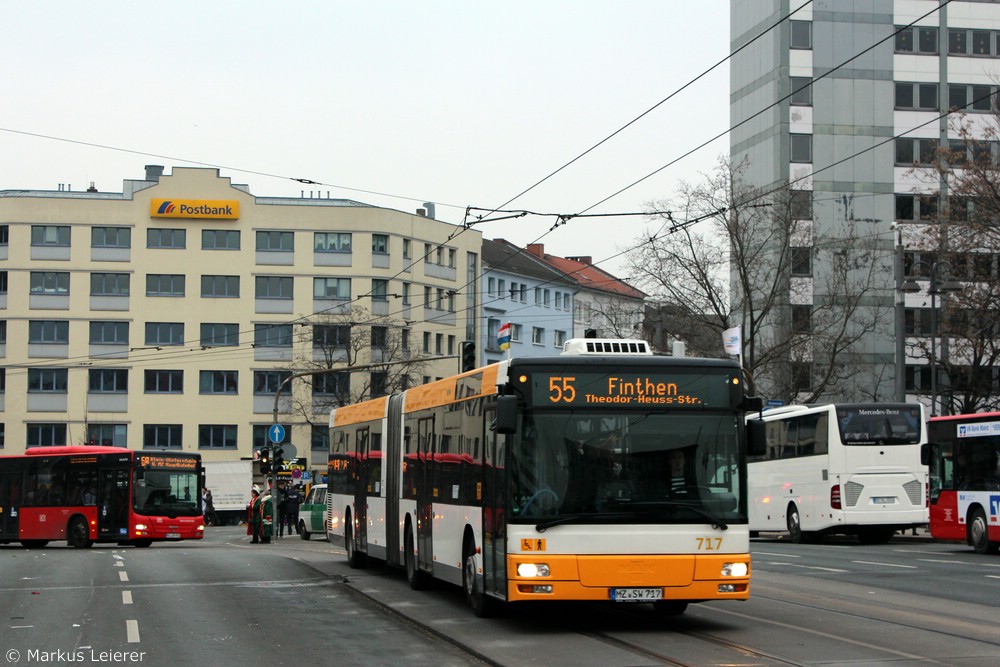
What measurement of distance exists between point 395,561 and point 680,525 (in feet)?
25.7

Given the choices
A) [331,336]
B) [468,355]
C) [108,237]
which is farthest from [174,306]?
[468,355]

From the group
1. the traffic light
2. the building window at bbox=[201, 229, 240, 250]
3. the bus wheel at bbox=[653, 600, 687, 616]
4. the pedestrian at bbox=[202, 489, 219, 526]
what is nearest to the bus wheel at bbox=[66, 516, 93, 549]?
the traffic light

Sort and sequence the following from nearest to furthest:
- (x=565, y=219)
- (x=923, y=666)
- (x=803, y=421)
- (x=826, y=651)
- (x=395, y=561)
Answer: (x=923, y=666), (x=826, y=651), (x=395, y=561), (x=565, y=219), (x=803, y=421)

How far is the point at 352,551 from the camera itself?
24500 millimetres

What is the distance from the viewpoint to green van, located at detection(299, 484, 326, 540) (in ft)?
154

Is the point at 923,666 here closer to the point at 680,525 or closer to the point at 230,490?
the point at 680,525

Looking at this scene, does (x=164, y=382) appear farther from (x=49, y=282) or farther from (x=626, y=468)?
(x=626, y=468)

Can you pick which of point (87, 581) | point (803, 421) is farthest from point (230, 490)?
point (87, 581)

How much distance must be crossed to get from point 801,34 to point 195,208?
3916 centimetres

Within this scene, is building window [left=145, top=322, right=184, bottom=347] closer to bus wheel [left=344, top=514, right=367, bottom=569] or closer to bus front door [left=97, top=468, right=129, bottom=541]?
bus front door [left=97, top=468, right=129, bottom=541]

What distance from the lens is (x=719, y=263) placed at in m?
50.7

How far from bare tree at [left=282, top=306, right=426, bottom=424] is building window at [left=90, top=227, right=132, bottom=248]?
506 inches

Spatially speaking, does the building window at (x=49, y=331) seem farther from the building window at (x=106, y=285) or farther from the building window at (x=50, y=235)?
the building window at (x=50, y=235)

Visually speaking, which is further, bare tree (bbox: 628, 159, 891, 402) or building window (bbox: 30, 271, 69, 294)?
building window (bbox: 30, 271, 69, 294)
